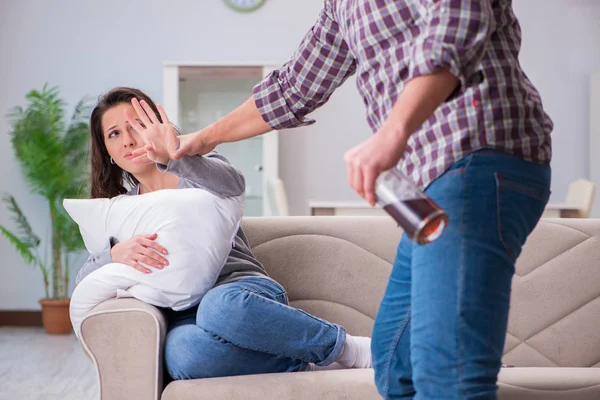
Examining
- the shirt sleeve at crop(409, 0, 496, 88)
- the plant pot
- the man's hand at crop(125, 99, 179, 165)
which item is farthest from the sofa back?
the plant pot

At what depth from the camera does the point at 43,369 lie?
371 centimetres

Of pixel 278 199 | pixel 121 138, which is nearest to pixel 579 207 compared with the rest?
pixel 278 199

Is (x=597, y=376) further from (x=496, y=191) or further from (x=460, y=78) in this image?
(x=460, y=78)

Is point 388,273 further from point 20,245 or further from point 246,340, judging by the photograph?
point 20,245

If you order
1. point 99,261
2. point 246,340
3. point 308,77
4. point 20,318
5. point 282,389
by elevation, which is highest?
point 308,77

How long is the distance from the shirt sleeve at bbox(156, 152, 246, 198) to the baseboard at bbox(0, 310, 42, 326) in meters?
3.81

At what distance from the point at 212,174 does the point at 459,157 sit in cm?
95

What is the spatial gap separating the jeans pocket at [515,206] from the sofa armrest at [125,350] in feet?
3.15

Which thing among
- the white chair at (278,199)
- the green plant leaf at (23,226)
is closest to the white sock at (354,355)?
the white chair at (278,199)

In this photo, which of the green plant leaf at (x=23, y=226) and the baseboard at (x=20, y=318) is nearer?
the green plant leaf at (x=23, y=226)

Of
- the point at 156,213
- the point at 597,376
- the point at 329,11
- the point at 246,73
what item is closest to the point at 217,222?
the point at 156,213

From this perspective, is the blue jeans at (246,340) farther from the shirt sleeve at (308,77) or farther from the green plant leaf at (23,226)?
the green plant leaf at (23,226)

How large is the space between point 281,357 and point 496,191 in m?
0.94

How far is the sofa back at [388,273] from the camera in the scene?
81.8 inches
